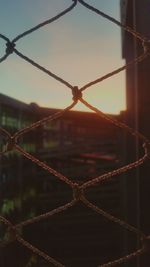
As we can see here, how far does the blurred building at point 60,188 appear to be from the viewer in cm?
827

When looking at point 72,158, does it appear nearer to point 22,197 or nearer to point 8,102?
point 22,197

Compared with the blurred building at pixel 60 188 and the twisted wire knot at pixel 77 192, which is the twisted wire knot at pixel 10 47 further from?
the blurred building at pixel 60 188

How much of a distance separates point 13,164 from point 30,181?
144cm

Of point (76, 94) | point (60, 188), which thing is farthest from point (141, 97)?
point (60, 188)

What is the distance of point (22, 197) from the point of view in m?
9.14

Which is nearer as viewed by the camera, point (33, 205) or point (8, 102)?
point (8, 102)

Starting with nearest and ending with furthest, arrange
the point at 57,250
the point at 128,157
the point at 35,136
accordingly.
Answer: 1. the point at 128,157
2. the point at 57,250
3. the point at 35,136

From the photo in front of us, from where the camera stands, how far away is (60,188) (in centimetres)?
1005

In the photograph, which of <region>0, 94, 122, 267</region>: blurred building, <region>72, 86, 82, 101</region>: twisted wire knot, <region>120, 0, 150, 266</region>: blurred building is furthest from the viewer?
<region>0, 94, 122, 267</region>: blurred building

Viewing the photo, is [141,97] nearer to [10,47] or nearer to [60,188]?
[10,47]

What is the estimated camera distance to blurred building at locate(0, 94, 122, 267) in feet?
27.1

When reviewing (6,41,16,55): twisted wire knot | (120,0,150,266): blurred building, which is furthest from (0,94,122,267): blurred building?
(6,41,16,55): twisted wire knot

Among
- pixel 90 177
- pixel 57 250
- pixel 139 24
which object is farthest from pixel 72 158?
pixel 139 24

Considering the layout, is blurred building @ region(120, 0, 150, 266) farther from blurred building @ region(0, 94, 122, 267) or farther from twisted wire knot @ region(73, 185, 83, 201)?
blurred building @ region(0, 94, 122, 267)
